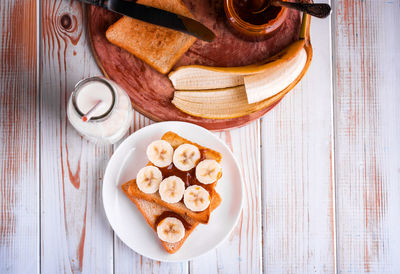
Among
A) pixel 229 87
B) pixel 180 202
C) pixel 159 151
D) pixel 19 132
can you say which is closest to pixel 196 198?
pixel 180 202

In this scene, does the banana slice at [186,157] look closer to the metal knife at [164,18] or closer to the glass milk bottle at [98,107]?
the glass milk bottle at [98,107]

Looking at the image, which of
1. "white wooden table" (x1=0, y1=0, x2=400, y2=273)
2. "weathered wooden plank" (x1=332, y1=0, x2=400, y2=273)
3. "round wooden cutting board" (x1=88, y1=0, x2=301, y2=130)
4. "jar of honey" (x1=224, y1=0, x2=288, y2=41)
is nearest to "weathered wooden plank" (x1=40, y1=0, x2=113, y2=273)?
"white wooden table" (x1=0, y1=0, x2=400, y2=273)

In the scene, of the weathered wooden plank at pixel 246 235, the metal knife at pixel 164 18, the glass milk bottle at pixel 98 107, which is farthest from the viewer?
the weathered wooden plank at pixel 246 235

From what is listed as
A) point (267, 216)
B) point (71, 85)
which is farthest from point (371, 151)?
point (71, 85)

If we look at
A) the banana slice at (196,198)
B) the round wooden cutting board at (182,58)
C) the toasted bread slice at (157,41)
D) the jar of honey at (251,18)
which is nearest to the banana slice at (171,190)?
the banana slice at (196,198)

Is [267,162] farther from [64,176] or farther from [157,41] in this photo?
[64,176]

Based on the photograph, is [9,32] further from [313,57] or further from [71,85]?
[313,57]
